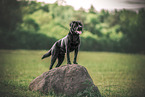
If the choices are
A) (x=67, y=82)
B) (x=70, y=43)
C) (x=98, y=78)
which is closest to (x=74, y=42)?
(x=70, y=43)

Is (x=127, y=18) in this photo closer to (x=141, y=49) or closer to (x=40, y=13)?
(x=141, y=49)

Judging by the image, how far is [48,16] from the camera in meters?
27.1

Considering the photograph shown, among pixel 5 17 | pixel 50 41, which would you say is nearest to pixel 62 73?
pixel 50 41

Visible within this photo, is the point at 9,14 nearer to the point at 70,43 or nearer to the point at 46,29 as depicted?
the point at 46,29

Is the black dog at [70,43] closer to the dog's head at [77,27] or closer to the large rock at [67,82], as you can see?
the dog's head at [77,27]

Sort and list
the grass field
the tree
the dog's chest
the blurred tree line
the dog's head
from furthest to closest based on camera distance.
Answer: the tree < the blurred tree line < the grass field < the dog's chest < the dog's head

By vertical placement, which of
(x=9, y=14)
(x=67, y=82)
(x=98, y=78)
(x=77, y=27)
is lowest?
(x=98, y=78)

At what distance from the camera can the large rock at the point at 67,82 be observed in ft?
17.6

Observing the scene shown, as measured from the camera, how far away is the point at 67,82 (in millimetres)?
5453

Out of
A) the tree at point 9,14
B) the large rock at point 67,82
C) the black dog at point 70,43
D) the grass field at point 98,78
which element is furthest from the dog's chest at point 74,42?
the tree at point 9,14

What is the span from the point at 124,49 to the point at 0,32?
20.8m

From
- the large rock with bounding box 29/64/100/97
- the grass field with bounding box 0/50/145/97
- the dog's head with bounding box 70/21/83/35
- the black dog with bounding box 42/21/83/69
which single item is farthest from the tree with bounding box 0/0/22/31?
the dog's head with bounding box 70/21/83/35

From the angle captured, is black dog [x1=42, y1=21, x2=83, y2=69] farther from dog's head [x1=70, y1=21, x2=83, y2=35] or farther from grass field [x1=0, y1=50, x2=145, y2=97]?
grass field [x1=0, y1=50, x2=145, y2=97]

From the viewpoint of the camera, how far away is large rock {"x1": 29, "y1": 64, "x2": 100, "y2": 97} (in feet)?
17.6
